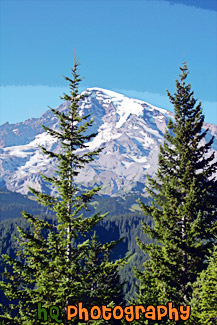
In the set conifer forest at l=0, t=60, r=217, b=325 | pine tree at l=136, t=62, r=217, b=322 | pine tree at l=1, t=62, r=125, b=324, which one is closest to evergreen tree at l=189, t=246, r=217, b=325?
conifer forest at l=0, t=60, r=217, b=325

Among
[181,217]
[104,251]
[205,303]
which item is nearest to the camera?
[205,303]

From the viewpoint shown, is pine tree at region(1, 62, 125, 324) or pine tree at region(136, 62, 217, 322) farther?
pine tree at region(136, 62, 217, 322)

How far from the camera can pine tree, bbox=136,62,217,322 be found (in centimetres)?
1911

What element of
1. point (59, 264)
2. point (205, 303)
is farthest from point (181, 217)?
point (59, 264)

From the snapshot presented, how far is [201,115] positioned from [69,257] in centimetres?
A: 1323

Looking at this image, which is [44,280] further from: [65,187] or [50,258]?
[65,187]

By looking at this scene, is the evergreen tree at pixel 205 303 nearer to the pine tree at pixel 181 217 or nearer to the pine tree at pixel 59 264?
the pine tree at pixel 181 217

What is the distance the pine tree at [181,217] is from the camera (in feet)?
62.7

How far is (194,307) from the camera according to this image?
16125mm

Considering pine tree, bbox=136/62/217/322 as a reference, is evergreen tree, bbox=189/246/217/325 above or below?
below

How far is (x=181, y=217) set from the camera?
66.7 ft

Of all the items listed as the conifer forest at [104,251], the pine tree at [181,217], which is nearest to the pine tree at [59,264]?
the conifer forest at [104,251]

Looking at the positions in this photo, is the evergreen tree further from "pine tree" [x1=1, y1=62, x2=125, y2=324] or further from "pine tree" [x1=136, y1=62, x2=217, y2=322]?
"pine tree" [x1=1, y1=62, x2=125, y2=324]

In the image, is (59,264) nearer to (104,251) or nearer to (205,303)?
(104,251)
